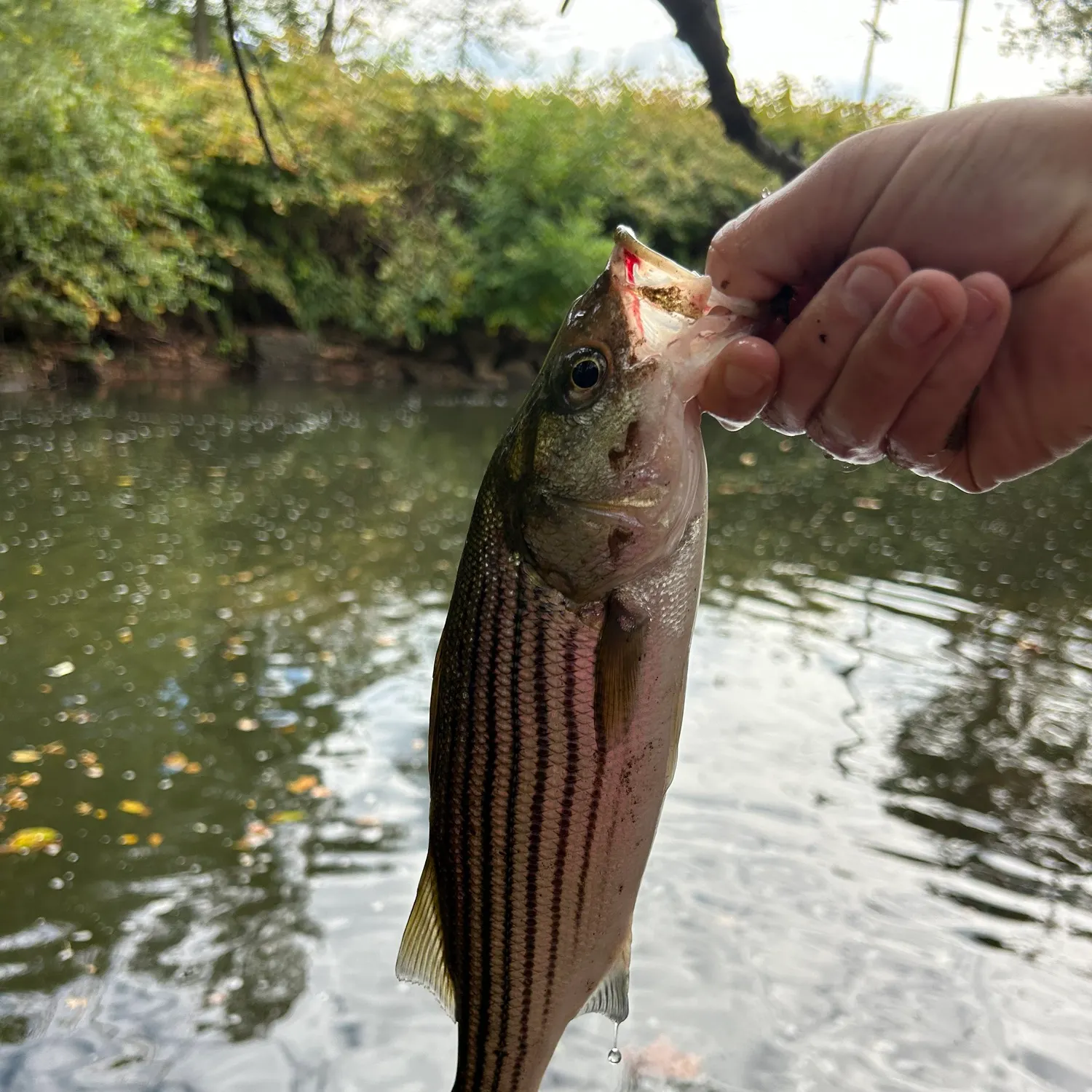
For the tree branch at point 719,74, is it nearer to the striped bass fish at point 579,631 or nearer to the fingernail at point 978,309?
the fingernail at point 978,309

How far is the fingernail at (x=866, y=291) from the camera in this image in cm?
166

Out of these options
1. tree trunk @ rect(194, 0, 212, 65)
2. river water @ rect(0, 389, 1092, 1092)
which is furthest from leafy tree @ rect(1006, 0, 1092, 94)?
tree trunk @ rect(194, 0, 212, 65)

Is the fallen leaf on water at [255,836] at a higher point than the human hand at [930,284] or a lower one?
lower

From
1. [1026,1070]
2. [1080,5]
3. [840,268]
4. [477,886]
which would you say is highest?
[1080,5]

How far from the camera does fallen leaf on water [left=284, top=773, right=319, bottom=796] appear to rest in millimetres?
4758

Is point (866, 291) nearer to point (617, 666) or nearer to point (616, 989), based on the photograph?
point (617, 666)

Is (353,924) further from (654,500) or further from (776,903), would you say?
(654,500)

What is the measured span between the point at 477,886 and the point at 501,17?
20.4 meters

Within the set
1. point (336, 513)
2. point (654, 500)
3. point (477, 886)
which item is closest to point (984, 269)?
point (654, 500)

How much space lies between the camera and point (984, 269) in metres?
1.73

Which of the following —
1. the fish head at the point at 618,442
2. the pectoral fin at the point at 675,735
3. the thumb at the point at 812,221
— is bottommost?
the pectoral fin at the point at 675,735

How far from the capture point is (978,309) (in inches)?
64.1

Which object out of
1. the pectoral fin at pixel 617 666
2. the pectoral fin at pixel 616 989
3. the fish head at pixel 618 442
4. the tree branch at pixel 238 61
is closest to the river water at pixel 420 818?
the pectoral fin at pixel 616 989

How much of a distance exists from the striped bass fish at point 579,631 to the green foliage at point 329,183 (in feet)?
47.6
